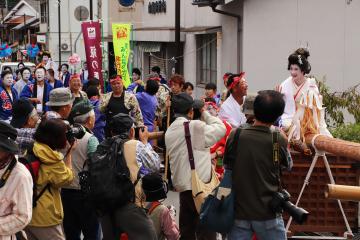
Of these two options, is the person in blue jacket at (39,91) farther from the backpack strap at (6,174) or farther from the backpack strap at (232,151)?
the backpack strap at (6,174)

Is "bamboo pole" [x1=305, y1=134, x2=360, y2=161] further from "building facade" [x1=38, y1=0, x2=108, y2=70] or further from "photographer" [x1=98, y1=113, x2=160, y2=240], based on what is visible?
"building facade" [x1=38, y1=0, x2=108, y2=70]

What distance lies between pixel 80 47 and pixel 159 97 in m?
34.1

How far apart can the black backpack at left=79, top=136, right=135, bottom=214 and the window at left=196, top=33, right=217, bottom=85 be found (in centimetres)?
1645

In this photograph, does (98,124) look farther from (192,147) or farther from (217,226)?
(217,226)

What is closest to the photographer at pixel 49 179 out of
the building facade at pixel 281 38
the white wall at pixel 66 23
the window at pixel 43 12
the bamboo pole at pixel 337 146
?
the bamboo pole at pixel 337 146

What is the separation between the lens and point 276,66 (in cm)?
1680

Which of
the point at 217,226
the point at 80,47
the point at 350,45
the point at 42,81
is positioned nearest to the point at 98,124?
the point at 42,81

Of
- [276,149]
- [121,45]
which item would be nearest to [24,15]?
[121,45]

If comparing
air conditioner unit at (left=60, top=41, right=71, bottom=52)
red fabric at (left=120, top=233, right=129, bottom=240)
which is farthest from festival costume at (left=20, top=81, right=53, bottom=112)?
air conditioner unit at (left=60, top=41, right=71, bottom=52)

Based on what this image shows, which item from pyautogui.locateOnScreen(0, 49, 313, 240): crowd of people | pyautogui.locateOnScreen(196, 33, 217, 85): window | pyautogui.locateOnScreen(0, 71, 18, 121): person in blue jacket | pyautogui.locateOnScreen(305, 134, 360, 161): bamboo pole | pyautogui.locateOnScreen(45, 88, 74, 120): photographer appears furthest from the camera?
pyautogui.locateOnScreen(196, 33, 217, 85): window

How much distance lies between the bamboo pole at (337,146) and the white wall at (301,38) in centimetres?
823

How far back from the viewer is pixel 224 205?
513cm

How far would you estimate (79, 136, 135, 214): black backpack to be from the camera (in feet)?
18.5

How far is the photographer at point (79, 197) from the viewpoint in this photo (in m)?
6.64
